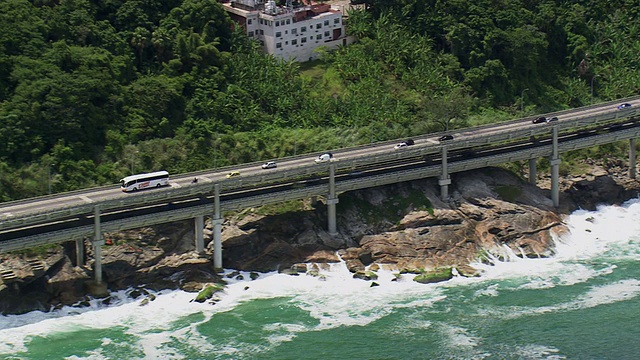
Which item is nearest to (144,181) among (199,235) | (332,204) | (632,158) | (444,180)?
(199,235)

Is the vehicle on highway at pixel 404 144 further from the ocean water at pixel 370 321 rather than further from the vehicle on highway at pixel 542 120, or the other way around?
the ocean water at pixel 370 321

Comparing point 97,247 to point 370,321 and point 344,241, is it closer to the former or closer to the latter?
point 344,241

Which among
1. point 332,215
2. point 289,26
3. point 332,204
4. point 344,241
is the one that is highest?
point 289,26

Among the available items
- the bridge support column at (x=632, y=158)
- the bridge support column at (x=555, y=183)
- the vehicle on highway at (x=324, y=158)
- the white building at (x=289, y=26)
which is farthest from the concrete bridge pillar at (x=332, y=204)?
the bridge support column at (x=632, y=158)

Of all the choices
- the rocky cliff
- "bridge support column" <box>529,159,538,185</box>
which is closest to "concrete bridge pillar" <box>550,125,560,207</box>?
the rocky cliff

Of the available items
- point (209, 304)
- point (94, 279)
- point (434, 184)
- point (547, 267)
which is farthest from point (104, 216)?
point (547, 267)

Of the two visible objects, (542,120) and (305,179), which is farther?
(542,120)

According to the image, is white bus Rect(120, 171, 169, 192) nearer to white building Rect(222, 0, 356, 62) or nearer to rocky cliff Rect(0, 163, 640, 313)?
rocky cliff Rect(0, 163, 640, 313)
